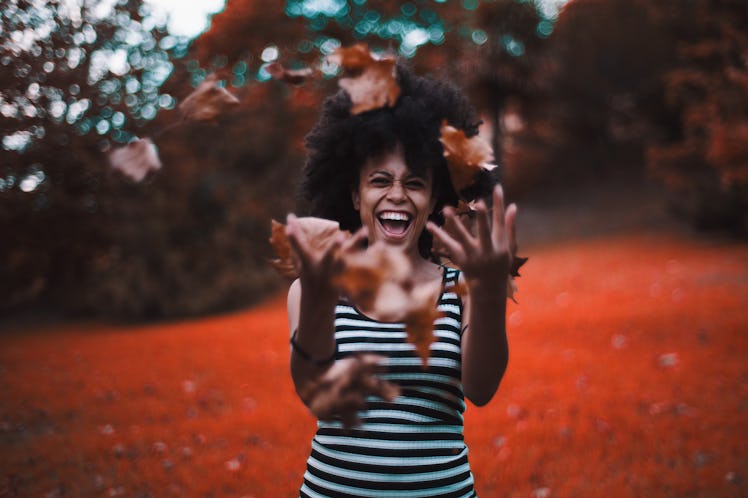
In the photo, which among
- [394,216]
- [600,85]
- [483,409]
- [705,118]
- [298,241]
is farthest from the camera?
[600,85]

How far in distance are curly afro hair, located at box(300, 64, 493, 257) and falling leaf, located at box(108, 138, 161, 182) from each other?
0.72 m

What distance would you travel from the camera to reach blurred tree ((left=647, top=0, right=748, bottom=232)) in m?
6.25

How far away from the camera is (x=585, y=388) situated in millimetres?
5434

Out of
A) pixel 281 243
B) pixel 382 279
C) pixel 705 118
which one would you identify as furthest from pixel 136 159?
pixel 705 118

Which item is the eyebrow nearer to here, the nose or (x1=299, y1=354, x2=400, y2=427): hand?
the nose

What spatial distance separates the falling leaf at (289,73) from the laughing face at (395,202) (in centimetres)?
50

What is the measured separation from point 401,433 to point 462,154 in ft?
2.53

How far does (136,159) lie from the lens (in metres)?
1.26

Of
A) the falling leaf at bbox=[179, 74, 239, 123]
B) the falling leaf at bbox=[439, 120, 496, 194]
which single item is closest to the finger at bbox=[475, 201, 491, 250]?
the falling leaf at bbox=[439, 120, 496, 194]

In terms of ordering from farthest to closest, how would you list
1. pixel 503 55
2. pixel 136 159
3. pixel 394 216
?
pixel 503 55, pixel 394 216, pixel 136 159

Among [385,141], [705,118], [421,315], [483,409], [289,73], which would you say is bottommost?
[483,409]

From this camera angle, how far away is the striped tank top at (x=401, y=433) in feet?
5.06

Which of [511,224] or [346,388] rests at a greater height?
[511,224]

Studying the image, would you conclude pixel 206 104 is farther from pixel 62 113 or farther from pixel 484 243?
pixel 62 113
